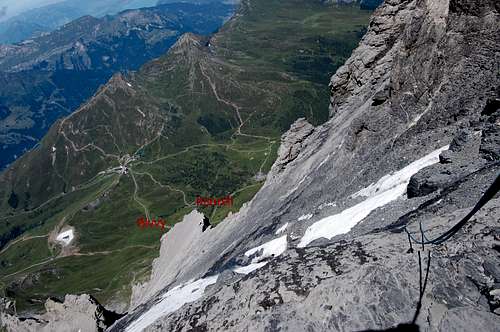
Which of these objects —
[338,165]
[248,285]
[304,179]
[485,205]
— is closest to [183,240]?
[304,179]

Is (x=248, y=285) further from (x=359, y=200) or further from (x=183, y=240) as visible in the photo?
(x=183, y=240)

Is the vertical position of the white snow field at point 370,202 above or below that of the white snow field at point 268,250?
above

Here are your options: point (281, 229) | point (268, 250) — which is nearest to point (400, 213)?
point (268, 250)

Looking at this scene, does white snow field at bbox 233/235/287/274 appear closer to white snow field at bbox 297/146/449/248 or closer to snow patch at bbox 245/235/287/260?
snow patch at bbox 245/235/287/260

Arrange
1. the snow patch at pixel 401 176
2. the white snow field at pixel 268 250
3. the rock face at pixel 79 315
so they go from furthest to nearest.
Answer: the rock face at pixel 79 315
the white snow field at pixel 268 250
the snow patch at pixel 401 176

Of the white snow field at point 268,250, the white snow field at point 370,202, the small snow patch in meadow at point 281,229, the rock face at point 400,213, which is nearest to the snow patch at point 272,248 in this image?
the white snow field at point 268,250

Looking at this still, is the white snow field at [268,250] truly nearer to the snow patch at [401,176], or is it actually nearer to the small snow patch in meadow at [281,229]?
the small snow patch in meadow at [281,229]
